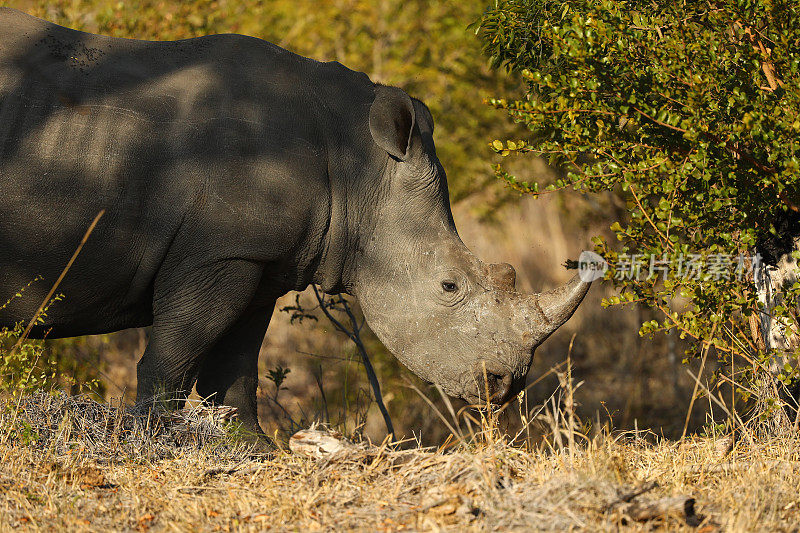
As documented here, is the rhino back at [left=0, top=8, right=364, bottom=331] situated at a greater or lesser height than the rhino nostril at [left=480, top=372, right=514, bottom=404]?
greater

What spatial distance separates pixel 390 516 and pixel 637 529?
1.00 meters

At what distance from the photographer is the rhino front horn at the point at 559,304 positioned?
19.5 feet

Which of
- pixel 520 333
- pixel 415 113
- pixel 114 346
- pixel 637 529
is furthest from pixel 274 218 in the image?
pixel 114 346

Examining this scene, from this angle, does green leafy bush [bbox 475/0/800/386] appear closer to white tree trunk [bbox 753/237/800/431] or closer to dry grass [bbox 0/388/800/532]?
white tree trunk [bbox 753/237/800/431]

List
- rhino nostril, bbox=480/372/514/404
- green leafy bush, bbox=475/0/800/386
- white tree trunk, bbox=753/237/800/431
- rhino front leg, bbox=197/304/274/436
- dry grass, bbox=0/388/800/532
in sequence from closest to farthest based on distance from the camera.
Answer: dry grass, bbox=0/388/800/532, green leafy bush, bbox=475/0/800/386, white tree trunk, bbox=753/237/800/431, rhino nostril, bbox=480/372/514/404, rhino front leg, bbox=197/304/274/436

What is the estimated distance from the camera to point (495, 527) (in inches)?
151

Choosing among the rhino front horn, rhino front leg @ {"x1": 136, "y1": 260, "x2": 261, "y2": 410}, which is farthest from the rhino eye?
rhino front leg @ {"x1": 136, "y1": 260, "x2": 261, "y2": 410}

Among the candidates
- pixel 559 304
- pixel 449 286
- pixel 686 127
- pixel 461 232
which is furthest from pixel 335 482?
pixel 461 232

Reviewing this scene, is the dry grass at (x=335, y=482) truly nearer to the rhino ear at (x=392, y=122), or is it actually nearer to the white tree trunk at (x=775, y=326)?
the white tree trunk at (x=775, y=326)

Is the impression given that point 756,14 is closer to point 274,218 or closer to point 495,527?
point 274,218

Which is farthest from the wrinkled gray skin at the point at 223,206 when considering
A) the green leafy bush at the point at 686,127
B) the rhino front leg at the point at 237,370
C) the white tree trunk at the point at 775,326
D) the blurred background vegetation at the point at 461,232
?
the blurred background vegetation at the point at 461,232

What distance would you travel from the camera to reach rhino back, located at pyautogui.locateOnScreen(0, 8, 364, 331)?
5.37 m

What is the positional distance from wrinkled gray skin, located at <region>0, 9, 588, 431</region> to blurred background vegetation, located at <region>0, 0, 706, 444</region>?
471 centimetres

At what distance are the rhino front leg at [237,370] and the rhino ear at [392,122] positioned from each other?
135 cm
